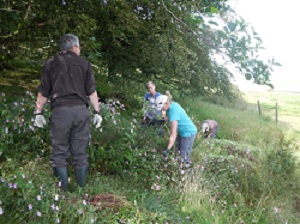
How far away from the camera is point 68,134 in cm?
395

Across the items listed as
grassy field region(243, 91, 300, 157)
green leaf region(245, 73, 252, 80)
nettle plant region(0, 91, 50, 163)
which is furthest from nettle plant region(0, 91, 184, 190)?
grassy field region(243, 91, 300, 157)

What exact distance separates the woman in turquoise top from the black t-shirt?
63.1 inches

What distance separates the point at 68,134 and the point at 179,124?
7.39ft

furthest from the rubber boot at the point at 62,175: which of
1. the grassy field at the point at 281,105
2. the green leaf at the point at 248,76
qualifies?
the grassy field at the point at 281,105

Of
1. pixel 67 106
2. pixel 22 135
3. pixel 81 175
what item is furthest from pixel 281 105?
pixel 67 106

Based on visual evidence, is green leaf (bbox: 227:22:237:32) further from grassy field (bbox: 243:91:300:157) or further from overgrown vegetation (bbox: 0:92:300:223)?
grassy field (bbox: 243:91:300:157)

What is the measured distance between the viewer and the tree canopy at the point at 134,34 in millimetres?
3156

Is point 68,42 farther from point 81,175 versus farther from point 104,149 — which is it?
point 104,149

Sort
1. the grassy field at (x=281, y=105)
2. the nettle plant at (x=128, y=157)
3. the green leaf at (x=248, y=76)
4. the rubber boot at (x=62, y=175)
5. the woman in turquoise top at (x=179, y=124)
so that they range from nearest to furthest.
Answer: the green leaf at (x=248, y=76)
the rubber boot at (x=62, y=175)
the nettle plant at (x=128, y=157)
the woman in turquoise top at (x=179, y=124)
the grassy field at (x=281, y=105)

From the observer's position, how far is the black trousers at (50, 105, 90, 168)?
3869mm

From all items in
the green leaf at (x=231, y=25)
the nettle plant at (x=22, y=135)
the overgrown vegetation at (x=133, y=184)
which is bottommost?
the overgrown vegetation at (x=133, y=184)

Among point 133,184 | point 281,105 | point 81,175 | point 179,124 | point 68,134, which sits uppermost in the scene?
point 68,134

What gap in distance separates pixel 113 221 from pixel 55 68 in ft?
5.95

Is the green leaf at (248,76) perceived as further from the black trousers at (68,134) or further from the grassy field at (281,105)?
the grassy field at (281,105)
